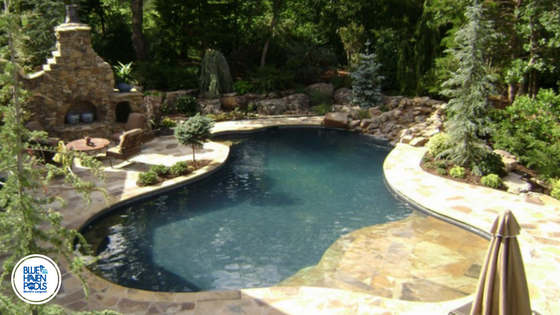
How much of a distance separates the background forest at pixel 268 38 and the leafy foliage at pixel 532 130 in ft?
12.7

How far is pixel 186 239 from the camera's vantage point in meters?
10.1

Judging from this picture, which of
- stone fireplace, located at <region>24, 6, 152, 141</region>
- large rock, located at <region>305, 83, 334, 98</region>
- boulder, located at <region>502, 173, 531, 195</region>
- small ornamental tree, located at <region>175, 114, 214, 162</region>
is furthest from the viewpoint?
large rock, located at <region>305, 83, 334, 98</region>

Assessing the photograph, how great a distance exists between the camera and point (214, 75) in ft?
70.8

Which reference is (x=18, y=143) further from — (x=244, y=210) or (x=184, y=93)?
(x=184, y=93)

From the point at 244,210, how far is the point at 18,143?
7.64m

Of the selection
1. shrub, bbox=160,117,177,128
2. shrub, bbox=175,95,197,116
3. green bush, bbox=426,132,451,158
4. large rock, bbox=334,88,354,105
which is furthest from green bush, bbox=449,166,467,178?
shrub, bbox=175,95,197,116

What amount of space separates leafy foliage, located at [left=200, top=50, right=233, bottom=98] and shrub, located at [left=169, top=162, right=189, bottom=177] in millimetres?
8752

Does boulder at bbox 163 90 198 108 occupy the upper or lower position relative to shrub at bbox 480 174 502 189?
upper

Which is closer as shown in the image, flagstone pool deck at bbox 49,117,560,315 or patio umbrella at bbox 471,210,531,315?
patio umbrella at bbox 471,210,531,315

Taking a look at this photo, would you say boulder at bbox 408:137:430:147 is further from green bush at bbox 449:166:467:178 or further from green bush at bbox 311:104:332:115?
green bush at bbox 311:104:332:115

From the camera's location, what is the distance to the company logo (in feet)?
13.7

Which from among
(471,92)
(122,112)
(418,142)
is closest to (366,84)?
(418,142)

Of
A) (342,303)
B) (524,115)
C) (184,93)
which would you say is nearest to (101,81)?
(184,93)

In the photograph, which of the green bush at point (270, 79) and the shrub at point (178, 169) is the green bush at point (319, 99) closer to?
the green bush at point (270, 79)
